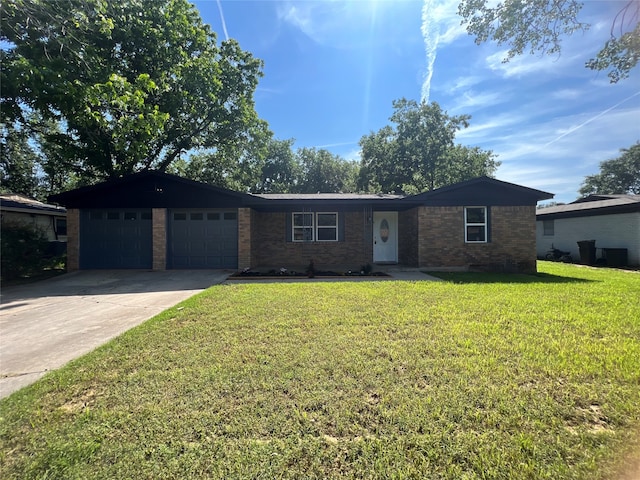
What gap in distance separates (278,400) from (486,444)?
1689 mm

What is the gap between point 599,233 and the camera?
578 inches

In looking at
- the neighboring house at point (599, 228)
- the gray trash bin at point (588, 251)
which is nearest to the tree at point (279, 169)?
A: the neighboring house at point (599, 228)

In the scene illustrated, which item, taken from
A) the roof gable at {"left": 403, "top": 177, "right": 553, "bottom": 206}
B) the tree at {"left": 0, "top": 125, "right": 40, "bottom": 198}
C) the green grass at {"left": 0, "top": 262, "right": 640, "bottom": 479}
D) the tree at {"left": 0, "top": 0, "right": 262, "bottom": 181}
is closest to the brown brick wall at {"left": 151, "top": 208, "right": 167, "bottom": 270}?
the tree at {"left": 0, "top": 0, "right": 262, "bottom": 181}

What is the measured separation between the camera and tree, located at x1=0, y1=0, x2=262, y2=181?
7.91m

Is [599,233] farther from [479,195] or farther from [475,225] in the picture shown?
[479,195]

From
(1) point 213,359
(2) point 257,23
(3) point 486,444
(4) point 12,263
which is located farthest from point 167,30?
(3) point 486,444

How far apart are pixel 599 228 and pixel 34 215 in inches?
1110

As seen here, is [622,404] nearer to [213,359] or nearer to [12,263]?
[213,359]

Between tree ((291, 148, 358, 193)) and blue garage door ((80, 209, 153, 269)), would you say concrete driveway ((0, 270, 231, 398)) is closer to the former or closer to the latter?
blue garage door ((80, 209, 153, 269))

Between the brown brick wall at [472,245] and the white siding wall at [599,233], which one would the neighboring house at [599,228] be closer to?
the white siding wall at [599,233]

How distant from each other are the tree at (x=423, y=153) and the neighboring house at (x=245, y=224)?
17.5m

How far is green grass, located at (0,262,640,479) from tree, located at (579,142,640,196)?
161 feet

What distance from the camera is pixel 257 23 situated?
38.3ft

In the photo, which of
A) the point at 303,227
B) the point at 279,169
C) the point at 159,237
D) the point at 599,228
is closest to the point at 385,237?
the point at 303,227
